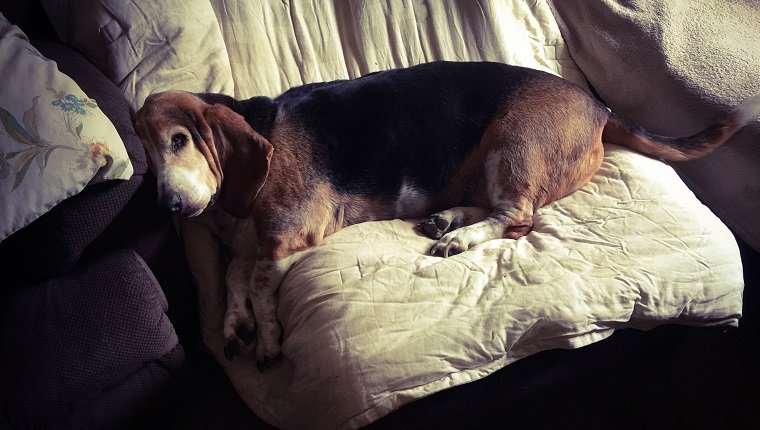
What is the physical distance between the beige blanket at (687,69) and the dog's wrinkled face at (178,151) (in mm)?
1571

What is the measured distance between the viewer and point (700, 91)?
76.4 inches

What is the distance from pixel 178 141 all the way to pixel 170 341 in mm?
523

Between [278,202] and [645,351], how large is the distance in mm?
1243

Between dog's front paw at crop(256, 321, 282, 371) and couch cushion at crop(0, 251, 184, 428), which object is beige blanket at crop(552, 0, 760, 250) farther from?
couch cushion at crop(0, 251, 184, 428)

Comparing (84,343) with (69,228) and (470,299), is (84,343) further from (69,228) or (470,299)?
(470,299)

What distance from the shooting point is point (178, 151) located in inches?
56.2

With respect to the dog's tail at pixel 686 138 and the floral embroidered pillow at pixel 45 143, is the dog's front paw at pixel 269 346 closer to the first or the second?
the floral embroidered pillow at pixel 45 143

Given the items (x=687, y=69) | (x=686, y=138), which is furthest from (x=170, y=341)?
(x=687, y=69)

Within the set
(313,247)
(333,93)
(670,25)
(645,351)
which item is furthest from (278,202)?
(670,25)

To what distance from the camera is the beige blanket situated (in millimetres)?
1836

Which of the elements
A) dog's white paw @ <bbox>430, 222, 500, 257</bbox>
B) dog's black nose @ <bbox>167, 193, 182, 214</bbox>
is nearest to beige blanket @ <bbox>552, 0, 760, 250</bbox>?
dog's white paw @ <bbox>430, 222, 500, 257</bbox>

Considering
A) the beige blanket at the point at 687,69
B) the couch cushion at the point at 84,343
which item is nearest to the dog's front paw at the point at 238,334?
the couch cushion at the point at 84,343

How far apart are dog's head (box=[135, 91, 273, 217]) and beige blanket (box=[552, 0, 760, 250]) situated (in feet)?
4.69

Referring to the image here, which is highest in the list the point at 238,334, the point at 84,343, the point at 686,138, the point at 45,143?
the point at 45,143
